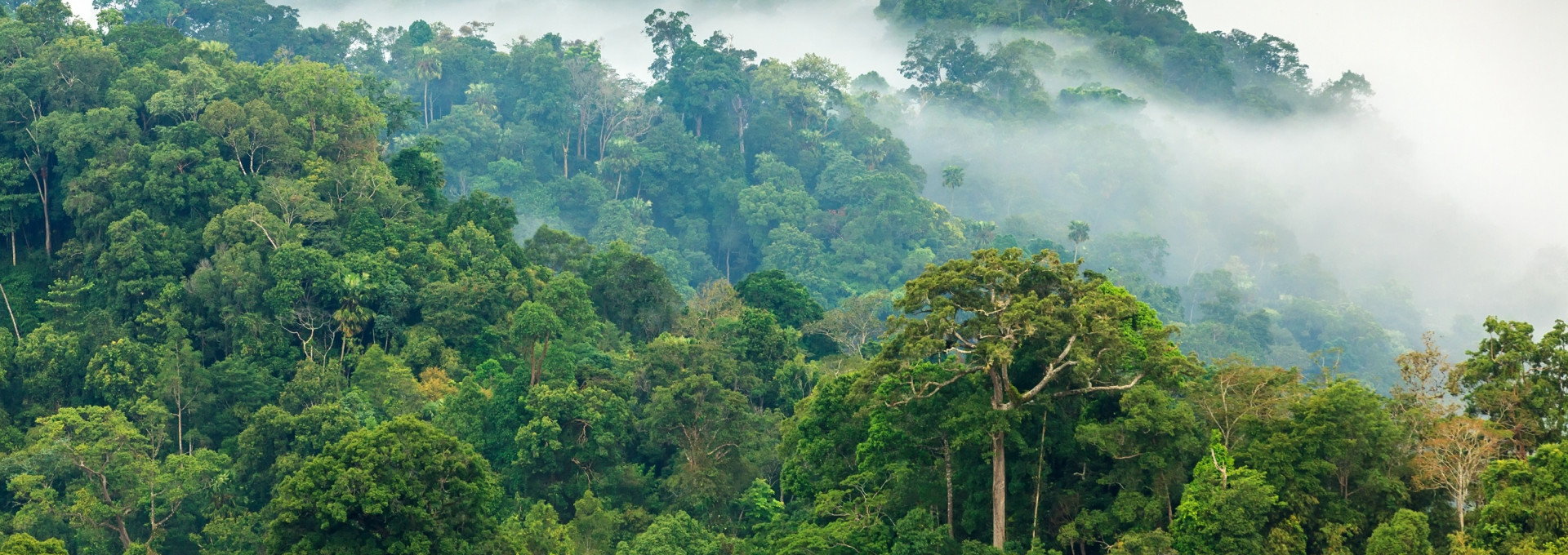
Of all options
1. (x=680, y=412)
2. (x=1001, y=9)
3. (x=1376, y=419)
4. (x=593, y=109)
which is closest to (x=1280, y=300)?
(x=1001, y=9)

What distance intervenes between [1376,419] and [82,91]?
34024 millimetres

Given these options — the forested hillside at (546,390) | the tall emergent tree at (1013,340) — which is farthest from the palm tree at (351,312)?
the tall emergent tree at (1013,340)

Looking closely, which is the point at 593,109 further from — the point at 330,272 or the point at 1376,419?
the point at 1376,419

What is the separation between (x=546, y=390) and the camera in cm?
3566

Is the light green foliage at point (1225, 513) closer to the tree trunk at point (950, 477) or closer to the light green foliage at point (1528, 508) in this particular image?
the light green foliage at point (1528, 508)

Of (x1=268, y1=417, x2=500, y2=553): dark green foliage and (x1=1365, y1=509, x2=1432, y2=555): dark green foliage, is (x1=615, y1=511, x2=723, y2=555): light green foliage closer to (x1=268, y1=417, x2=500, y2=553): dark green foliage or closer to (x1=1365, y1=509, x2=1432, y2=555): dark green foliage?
(x1=268, y1=417, x2=500, y2=553): dark green foliage

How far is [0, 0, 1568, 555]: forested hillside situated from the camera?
25.9 m

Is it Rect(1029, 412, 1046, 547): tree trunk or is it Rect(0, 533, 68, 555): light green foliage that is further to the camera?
Rect(1029, 412, 1046, 547): tree trunk

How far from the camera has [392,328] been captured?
1586 inches

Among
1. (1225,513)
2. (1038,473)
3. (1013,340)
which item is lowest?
Answer: (1038,473)

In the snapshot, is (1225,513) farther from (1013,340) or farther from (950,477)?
(950,477)

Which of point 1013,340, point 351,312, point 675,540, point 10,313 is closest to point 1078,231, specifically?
point 351,312

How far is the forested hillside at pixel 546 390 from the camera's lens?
84.8ft

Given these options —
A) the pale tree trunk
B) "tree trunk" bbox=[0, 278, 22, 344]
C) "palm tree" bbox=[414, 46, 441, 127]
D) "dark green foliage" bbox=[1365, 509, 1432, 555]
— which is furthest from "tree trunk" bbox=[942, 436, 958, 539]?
"palm tree" bbox=[414, 46, 441, 127]
